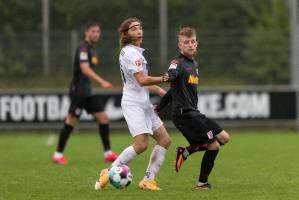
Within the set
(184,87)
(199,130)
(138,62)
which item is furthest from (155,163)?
(138,62)

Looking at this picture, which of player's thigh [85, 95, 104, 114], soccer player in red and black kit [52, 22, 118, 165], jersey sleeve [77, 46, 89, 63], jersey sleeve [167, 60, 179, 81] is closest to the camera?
jersey sleeve [167, 60, 179, 81]

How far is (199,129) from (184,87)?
0.51 m

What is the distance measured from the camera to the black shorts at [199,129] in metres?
9.69

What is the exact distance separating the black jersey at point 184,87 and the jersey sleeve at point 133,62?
0.38 meters

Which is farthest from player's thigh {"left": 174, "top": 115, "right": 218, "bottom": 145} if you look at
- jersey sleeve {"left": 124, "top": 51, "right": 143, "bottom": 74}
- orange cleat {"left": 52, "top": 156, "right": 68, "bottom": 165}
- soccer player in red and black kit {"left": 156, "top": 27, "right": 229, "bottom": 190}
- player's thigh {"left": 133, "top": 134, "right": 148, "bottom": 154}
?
orange cleat {"left": 52, "top": 156, "right": 68, "bottom": 165}

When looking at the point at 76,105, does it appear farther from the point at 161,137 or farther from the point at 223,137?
the point at 223,137

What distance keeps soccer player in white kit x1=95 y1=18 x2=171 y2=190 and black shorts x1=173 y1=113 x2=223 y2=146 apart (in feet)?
1.38

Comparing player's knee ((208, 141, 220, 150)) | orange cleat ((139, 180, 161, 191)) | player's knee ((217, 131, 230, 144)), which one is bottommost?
orange cleat ((139, 180, 161, 191))

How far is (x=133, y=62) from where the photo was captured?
9680 millimetres

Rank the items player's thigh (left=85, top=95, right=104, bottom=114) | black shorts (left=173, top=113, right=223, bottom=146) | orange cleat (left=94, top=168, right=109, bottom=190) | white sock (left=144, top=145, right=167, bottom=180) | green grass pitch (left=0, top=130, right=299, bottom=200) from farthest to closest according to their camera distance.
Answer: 1. player's thigh (left=85, top=95, right=104, bottom=114)
2. white sock (left=144, top=145, right=167, bottom=180)
3. black shorts (left=173, top=113, right=223, bottom=146)
4. orange cleat (left=94, top=168, right=109, bottom=190)
5. green grass pitch (left=0, top=130, right=299, bottom=200)

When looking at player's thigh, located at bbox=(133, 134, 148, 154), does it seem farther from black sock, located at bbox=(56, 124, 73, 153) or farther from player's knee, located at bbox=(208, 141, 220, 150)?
black sock, located at bbox=(56, 124, 73, 153)

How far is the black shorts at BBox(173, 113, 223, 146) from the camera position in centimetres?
969

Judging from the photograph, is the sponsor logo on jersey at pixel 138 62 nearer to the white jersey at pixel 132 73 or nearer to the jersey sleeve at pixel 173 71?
the white jersey at pixel 132 73

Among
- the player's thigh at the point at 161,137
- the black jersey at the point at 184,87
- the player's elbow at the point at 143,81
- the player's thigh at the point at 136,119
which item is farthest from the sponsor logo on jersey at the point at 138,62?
the player's thigh at the point at 161,137
